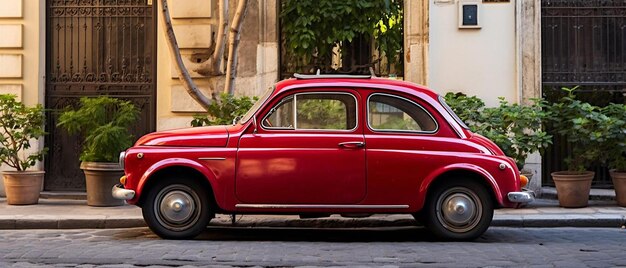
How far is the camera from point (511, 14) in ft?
47.5

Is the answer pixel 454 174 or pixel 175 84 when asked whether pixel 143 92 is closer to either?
pixel 175 84

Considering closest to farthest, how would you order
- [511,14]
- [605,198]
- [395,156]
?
[395,156], [605,198], [511,14]

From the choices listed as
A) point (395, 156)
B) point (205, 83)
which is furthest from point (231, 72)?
point (395, 156)

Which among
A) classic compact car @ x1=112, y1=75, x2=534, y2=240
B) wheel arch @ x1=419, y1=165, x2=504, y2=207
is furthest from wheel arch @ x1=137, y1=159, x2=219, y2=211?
wheel arch @ x1=419, y1=165, x2=504, y2=207

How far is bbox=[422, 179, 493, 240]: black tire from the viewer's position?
9492 millimetres

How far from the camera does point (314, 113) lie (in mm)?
9695

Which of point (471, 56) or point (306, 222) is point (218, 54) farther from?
point (471, 56)

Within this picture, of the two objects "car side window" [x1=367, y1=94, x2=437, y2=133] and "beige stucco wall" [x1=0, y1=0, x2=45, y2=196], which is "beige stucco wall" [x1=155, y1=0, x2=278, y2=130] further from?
"car side window" [x1=367, y1=94, x2=437, y2=133]

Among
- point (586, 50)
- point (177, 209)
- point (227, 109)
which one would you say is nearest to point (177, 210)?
point (177, 209)

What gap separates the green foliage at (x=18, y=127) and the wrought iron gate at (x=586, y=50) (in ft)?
26.7

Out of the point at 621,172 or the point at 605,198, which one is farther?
the point at 605,198

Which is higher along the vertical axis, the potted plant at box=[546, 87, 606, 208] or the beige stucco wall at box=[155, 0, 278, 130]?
the beige stucco wall at box=[155, 0, 278, 130]

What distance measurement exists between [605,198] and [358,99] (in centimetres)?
576

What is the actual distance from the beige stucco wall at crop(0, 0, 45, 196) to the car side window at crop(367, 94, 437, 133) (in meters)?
7.26
